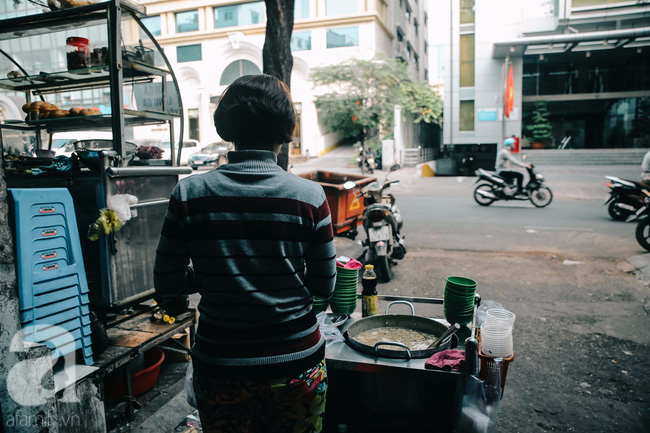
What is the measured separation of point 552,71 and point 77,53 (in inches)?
1225

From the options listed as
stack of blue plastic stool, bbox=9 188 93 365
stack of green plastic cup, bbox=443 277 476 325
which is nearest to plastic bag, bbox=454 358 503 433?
stack of green plastic cup, bbox=443 277 476 325

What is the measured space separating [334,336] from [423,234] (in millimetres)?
6317

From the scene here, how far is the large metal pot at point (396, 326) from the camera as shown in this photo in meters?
2.37

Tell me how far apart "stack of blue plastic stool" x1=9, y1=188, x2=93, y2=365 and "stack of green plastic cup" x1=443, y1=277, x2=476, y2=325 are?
229 centimetres

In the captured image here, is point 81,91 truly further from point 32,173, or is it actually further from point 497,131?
point 497,131

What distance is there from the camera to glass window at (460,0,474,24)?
89.7 feet

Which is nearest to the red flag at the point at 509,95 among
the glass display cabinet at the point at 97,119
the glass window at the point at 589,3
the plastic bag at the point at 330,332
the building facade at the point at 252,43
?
the glass window at the point at 589,3

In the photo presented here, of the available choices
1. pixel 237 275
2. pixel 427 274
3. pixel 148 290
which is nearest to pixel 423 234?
pixel 427 274

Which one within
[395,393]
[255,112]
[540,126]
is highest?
[540,126]

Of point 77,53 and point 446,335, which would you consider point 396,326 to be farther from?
point 77,53

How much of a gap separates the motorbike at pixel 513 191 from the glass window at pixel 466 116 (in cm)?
1645

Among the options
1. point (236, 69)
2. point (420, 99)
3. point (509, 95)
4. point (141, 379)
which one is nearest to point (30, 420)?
point (141, 379)

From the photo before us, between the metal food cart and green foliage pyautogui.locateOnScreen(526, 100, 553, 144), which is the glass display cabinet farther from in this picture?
green foliage pyautogui.locateOnScreen(526, 100, 553, 144)

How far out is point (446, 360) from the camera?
7.48 ft
